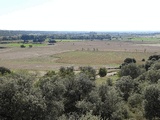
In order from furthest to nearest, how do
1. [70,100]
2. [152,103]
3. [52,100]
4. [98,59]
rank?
[98,59], [70,100], [152,103], [52,100]

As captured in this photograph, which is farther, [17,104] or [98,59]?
[98,59]

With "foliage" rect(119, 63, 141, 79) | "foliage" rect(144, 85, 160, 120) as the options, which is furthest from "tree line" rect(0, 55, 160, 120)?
"foliage" rect(119, 63, 141, 79)

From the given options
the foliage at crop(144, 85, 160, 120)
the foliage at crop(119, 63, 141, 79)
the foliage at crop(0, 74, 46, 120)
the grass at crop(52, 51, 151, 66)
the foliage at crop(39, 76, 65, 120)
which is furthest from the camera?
the grass at crop(52, 51, 151, 66)

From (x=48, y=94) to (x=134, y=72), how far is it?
1758 inches

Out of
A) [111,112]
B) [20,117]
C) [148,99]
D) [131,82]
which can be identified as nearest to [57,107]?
[20,117]

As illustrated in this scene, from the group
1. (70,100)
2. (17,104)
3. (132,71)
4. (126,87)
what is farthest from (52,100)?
(132,71)

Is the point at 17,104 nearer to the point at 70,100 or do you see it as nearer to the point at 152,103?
the point at 70,100

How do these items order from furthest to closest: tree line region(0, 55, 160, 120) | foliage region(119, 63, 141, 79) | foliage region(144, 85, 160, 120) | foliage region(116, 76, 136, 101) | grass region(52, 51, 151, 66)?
1. grass region(52, 51, 151, 66)
2. foliage region(119, 63, 141, 79)
3. foliage region(116, 76, 136, 101)
4. foliage region(144, 85, 160, 120)
5. tree line region(0, 55, 160, 120)

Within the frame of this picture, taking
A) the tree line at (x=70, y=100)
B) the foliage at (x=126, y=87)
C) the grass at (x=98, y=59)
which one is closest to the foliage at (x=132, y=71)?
the tree line at (x=70, y=100)

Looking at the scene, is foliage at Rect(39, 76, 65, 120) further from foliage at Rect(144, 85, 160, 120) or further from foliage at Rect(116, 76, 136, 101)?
foliage at Rect(116, 76, 136, 101)

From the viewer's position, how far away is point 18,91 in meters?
28.6

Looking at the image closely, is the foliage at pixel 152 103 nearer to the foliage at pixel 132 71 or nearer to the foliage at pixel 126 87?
the foliage at pixel 126 87

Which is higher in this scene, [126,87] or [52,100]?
[52,100]

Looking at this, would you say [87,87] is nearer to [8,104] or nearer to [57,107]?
[57,107]
